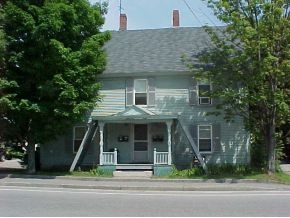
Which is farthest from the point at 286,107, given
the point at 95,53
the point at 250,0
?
the point at 95,53

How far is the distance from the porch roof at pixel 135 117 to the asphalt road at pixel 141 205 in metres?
9.16

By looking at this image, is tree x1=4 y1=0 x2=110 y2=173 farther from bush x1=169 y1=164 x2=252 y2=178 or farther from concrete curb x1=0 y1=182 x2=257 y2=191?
bush x1=169 y1=164 x2=252 y2=178

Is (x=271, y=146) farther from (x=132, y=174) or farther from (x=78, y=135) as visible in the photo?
(x=78, y=135)

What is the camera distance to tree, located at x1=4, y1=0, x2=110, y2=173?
68.9ft

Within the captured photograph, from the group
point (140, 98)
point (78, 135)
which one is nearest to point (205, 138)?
point (140, 98)

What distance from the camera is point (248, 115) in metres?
22.4

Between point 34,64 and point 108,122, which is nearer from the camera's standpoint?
point 34,64

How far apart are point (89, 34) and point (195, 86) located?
6.41m

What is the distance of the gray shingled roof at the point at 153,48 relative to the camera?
85.1ft

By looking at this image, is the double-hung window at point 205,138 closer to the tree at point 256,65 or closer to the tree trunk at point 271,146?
the tree at point 256,65

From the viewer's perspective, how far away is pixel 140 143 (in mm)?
26344

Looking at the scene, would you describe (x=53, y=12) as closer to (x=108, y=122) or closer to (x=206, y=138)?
(x=108, y=122)

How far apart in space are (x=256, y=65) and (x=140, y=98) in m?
7.71

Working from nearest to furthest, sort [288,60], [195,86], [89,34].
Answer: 1. [288,60]
2. [89,34]
3. [195,86]
